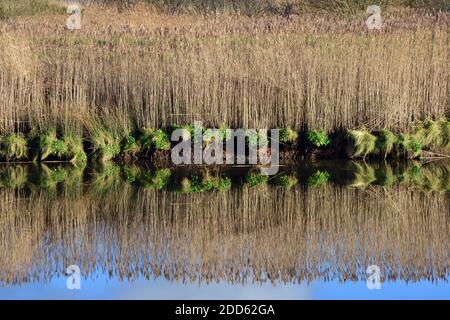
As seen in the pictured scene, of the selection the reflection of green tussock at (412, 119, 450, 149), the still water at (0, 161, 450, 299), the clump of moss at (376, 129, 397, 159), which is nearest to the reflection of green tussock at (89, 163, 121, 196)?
the still water at (0, 161, 450, 299)

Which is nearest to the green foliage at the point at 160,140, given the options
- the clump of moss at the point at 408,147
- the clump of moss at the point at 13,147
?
the clump of moss at the point at 13,147

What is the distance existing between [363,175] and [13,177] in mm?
4893

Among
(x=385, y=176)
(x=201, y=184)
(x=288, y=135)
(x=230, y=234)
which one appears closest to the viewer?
(x=230, y=234)

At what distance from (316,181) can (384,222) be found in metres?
2.35

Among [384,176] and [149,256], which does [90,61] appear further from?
[149,256]

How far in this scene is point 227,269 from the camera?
29.3 feet

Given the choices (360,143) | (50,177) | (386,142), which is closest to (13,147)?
(50,177)

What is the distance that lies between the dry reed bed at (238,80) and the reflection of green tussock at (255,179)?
1288 millimetres

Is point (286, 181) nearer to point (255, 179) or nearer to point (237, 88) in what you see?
point (255, 179)

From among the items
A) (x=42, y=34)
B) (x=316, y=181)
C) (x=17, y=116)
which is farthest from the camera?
(x=42, y=34)

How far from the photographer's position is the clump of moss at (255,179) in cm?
1295

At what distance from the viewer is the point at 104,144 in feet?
47.0

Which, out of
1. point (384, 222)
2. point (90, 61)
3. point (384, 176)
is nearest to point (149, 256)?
point (384, 222)

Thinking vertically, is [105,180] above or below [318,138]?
below
